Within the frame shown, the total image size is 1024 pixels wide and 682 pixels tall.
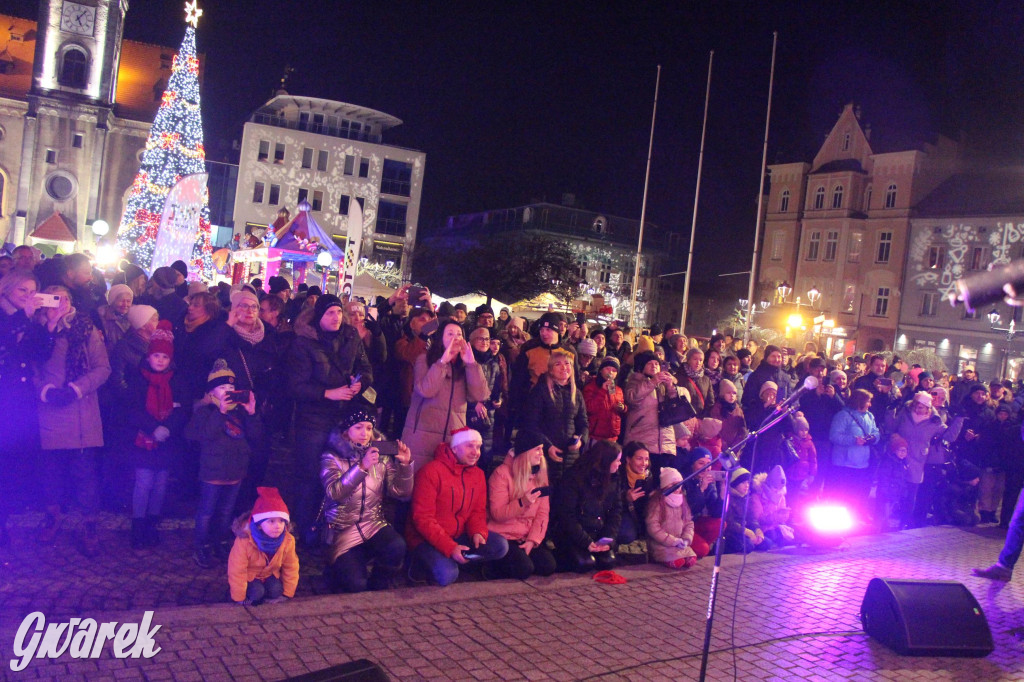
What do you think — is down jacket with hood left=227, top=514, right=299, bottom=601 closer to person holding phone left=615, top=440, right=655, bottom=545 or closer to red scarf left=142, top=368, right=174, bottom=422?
red scarf left=142, top=368, right=174, bottom=422

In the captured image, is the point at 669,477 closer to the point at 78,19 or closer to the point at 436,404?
the point at 436,404

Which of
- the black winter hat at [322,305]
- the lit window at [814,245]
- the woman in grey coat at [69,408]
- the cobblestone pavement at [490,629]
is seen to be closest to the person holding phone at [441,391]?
the black winter hat at [322,305]

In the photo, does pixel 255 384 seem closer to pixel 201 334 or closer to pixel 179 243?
pixel 201 334

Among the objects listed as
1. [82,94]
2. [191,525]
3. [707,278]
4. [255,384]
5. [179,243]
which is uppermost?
[82,94]

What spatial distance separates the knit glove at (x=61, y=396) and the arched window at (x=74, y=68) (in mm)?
49639

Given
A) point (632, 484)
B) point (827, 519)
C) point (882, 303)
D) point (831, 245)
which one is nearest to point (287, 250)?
point (632, 484)

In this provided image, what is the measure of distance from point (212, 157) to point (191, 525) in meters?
64.5

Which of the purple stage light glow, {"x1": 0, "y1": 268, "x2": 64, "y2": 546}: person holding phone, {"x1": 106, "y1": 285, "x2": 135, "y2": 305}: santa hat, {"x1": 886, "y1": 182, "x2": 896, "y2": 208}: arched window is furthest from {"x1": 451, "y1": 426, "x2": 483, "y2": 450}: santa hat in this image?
{"x1": 886, "y1": 182, "x2": 896, "y2": 208}: arched window

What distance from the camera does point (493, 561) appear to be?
7.03 meters

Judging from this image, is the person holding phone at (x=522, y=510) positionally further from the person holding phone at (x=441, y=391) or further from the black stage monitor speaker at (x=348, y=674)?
the black stage monitor speaker at (x=348, y=674)

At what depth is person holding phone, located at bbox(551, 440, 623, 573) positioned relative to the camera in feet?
24.4

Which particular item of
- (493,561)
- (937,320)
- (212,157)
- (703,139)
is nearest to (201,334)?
(493,561)

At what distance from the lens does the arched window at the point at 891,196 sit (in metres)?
45.9

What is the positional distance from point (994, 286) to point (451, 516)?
4.68 metres
